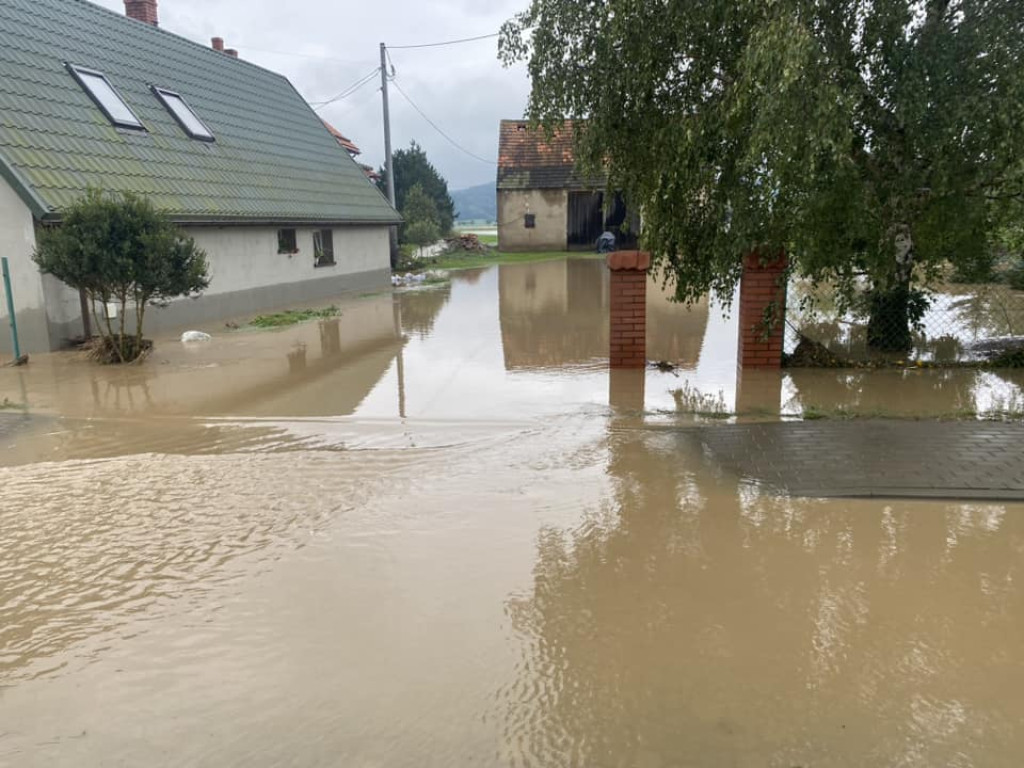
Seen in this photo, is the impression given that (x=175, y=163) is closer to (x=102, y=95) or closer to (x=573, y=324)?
(x=102, y=95)

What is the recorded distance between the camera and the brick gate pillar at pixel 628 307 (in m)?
8.91

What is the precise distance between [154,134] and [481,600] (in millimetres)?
14773

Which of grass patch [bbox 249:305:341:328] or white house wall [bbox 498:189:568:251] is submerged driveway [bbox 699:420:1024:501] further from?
white house wall [bbox 498:189:568:251]

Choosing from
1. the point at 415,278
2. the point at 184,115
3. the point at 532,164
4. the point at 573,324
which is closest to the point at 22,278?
the point at 184,115

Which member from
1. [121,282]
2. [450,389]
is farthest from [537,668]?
[121,282]

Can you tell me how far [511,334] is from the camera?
12.9m

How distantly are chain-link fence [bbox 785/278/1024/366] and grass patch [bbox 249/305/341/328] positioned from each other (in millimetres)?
9573

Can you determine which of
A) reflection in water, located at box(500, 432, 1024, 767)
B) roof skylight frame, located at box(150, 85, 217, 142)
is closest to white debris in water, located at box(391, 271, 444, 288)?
roof skylight frame, located at box(150, 85, 217, 142)

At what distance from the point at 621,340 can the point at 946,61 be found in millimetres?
4454

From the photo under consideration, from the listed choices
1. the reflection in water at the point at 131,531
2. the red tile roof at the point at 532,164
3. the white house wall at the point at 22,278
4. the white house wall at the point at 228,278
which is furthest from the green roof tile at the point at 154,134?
the red tile roof at the point at 532,164

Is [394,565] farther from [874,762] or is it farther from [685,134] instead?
[685,134]

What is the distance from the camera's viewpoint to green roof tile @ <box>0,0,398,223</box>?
39.5 ft

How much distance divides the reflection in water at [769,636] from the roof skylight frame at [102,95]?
535 inches

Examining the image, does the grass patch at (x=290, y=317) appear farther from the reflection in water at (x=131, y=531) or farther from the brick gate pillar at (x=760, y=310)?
the brick gate pillar at (x=760, y=310)
